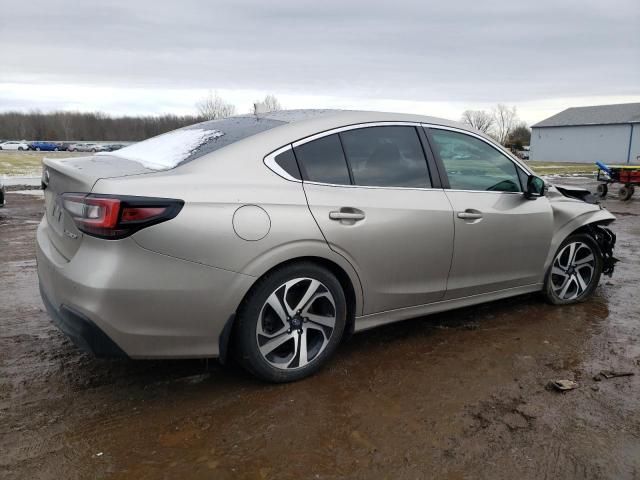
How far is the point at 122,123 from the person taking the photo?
116 meters

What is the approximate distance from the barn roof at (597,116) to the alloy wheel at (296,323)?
2324 inches

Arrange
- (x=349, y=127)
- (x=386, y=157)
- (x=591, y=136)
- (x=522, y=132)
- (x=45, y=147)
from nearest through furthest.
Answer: (x=349, y=127), (x=386, y=157), (x=591, y=136), (x=45, y=147), (x=522, y=132)

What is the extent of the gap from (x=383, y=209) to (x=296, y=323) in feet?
2.94

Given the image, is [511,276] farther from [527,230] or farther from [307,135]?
[307,135]

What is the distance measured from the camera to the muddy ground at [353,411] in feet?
7.89

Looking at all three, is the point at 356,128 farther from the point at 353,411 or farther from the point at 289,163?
the point at 353,411

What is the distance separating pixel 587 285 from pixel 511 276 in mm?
1118

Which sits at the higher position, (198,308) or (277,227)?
(277,227)

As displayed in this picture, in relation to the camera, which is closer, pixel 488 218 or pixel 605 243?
pixel 488 218

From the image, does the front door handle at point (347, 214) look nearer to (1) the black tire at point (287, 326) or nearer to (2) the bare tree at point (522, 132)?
(1) the black tire at point (287, 326)

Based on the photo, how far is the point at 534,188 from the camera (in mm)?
4117

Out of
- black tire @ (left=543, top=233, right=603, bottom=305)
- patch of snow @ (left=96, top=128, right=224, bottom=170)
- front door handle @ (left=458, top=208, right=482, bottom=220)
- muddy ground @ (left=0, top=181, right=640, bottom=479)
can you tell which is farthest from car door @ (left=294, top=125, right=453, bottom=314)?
black tire @ (left=543, top=233, right=603, bottom=305)

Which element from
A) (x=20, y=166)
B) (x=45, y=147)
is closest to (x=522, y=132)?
(x=45, y=147)

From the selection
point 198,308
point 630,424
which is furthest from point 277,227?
point 630,424
